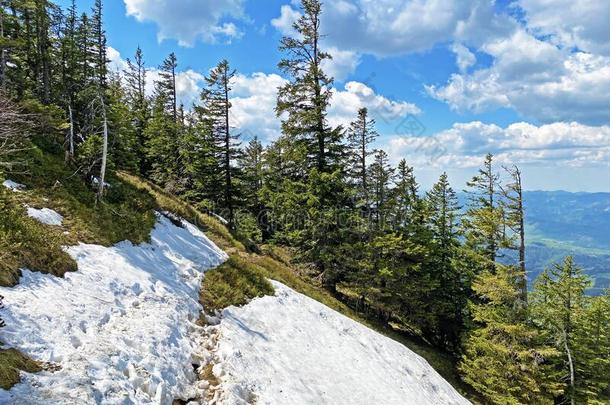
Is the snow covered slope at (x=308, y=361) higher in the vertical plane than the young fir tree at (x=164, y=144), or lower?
lower

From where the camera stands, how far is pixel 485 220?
2391 centimetres

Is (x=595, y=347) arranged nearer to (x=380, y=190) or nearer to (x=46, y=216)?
(x=380, y=190)

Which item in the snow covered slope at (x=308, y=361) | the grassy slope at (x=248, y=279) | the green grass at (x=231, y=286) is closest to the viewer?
the snow covered slope at (x=308, y=361)

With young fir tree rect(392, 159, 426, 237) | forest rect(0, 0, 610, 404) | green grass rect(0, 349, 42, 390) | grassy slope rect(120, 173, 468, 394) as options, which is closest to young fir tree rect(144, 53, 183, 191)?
forest rect(0, 0, 610, 404)

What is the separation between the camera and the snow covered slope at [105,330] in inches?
267

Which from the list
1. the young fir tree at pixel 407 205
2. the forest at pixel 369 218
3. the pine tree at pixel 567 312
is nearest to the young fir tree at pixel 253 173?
the forest at pixel 369 218

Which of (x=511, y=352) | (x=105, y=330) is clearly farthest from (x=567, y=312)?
(x=105, y=330)

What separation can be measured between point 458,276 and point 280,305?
2281 cm

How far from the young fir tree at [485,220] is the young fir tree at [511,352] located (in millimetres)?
2133

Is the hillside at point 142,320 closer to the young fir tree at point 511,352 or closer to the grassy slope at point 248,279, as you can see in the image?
the grassy slope at point 248,279

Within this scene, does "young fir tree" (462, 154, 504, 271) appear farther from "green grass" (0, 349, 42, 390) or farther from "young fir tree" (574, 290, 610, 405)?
"green grass" (0, 349, 42, 390)

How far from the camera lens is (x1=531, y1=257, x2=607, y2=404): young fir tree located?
75.9 feet

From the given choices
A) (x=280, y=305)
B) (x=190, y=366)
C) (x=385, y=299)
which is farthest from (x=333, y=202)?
(x=190, y=366)

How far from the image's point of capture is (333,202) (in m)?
25.6
